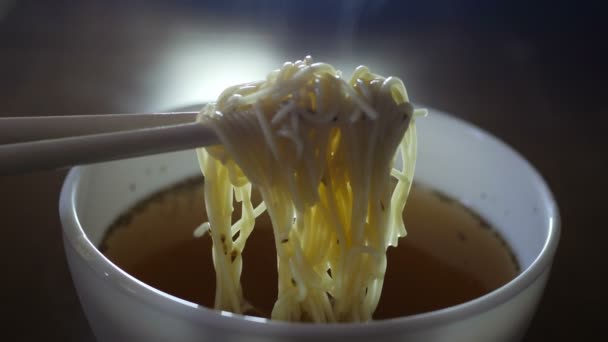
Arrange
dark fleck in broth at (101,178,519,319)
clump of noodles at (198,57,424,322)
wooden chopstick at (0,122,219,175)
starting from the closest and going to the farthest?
wooden chopstick at (0,122,219,175)
clump of noodles at (198,57,424,322)
dark fleck in broth at (101,178,519,319)

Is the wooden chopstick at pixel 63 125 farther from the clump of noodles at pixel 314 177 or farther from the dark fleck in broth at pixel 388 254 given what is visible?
the dark fleck in broth at pixel 388 254

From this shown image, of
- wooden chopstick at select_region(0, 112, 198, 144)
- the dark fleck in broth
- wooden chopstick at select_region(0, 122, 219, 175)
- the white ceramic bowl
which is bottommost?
the dark fleck in broth

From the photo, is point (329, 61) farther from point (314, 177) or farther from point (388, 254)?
point (314, 177)

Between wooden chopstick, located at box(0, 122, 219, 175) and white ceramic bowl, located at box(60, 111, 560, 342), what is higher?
wooden chopstick, located at box(0, 122, 219, 175)

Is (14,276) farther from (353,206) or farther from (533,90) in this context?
(533,90)

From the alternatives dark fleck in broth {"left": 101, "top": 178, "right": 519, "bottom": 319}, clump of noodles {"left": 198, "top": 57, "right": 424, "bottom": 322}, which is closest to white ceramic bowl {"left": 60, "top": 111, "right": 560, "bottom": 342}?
dark fleck in broth {"left": 101, "top": 178, "right": 519, "bottom": 319}

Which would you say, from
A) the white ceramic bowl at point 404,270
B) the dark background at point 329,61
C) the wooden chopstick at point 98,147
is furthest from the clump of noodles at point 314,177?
the dark background at point 329,61

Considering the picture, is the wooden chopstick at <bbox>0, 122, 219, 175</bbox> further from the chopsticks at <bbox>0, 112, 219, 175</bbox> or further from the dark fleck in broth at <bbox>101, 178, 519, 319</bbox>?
the dark fleck in broth at <bbox>101, 178, 519, 319</bbox>
